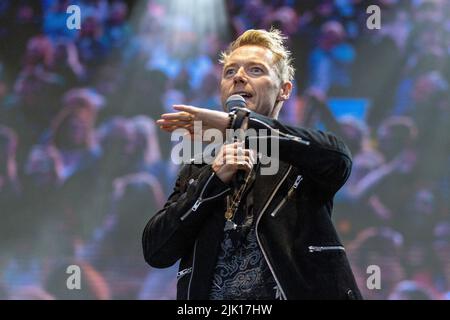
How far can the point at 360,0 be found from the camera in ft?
14.1

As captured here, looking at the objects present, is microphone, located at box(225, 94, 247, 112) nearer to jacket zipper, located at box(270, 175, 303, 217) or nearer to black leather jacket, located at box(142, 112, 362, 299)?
black leather jacket, located at box(142, 112, 362, 299)

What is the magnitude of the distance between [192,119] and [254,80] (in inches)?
14.3

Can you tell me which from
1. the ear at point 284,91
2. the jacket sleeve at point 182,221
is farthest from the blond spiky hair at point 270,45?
the jacket sleeve at point 182,221

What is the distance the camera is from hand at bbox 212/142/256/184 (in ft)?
5.14

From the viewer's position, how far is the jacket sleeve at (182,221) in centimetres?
164

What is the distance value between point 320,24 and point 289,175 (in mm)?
2793

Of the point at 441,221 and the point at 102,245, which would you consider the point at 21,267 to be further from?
the point at 441,221

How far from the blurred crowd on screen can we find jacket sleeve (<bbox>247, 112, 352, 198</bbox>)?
2536 millimetres

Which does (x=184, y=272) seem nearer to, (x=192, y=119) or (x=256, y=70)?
(x=192, y=119)

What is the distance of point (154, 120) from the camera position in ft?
14.2
